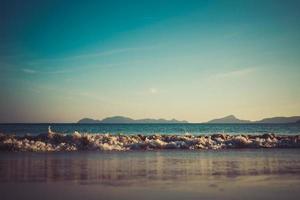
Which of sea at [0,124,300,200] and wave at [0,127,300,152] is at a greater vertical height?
wave at [0,127,300,152]

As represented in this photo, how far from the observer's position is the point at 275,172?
1091 cm

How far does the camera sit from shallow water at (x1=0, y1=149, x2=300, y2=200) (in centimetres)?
800

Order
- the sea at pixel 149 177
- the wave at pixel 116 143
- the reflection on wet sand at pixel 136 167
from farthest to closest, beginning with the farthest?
the wave at pixel 116 143
the reflection on wet sand at pixel 136 167
the sea at pixel 149 177

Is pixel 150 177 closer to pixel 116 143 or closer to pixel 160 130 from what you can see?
pixel 116 143

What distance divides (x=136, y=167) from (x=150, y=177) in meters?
2.05

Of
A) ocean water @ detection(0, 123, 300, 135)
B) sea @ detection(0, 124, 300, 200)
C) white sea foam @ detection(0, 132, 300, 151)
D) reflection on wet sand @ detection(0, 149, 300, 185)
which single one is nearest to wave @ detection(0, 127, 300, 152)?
white sea foam @ detection(0, 132, 300, 151)

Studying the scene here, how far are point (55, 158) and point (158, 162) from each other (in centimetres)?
432

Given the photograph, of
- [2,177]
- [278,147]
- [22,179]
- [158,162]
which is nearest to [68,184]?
[22,179]

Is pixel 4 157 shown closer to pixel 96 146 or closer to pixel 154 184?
pixel 96 146

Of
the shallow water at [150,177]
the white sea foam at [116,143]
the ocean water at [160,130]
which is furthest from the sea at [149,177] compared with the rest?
the ocean water at [160,130]

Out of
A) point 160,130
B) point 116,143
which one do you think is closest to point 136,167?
point 116,143

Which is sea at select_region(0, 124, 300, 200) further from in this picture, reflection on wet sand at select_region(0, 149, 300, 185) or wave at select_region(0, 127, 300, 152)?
wave at select_region(0, 127, 300, 152)

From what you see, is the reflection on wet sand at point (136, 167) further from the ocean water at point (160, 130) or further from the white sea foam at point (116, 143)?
the ocean water at point (160, 130)

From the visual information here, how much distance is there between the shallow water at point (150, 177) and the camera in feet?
26.2
